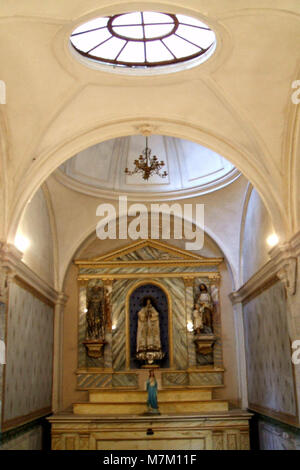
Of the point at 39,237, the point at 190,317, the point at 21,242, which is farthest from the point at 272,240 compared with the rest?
the point at 39,237

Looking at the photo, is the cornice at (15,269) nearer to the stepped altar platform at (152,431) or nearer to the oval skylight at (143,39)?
the stepped altar platform at (152,431)

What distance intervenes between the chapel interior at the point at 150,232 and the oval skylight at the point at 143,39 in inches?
1.6

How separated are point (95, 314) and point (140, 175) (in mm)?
3965

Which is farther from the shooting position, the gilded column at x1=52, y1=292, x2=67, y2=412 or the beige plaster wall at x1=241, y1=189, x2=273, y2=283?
the gilded column at x1=52, y1=292, x2=67, y2=412

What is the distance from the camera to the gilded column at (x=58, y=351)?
46.3 feet

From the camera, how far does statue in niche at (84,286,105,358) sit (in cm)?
1466

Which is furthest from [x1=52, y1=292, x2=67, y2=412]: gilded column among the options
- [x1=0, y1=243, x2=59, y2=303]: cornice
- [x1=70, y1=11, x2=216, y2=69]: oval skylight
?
[x1=70, y1=11, x2=216, y2=69]: oval skylight

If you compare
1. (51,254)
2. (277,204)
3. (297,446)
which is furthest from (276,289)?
(51,254)

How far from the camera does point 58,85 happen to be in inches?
365

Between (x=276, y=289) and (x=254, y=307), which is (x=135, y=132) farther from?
(x=254, y=307)

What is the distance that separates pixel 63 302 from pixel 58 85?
23.5 feet

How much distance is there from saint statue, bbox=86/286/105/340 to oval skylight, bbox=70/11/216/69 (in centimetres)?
733

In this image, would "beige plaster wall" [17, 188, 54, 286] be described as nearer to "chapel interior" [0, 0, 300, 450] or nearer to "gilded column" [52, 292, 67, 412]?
"chapel interior" [0, 0, 300, 450]

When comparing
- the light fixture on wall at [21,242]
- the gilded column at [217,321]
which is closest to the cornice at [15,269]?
the light fixture on wall at [21,242]
